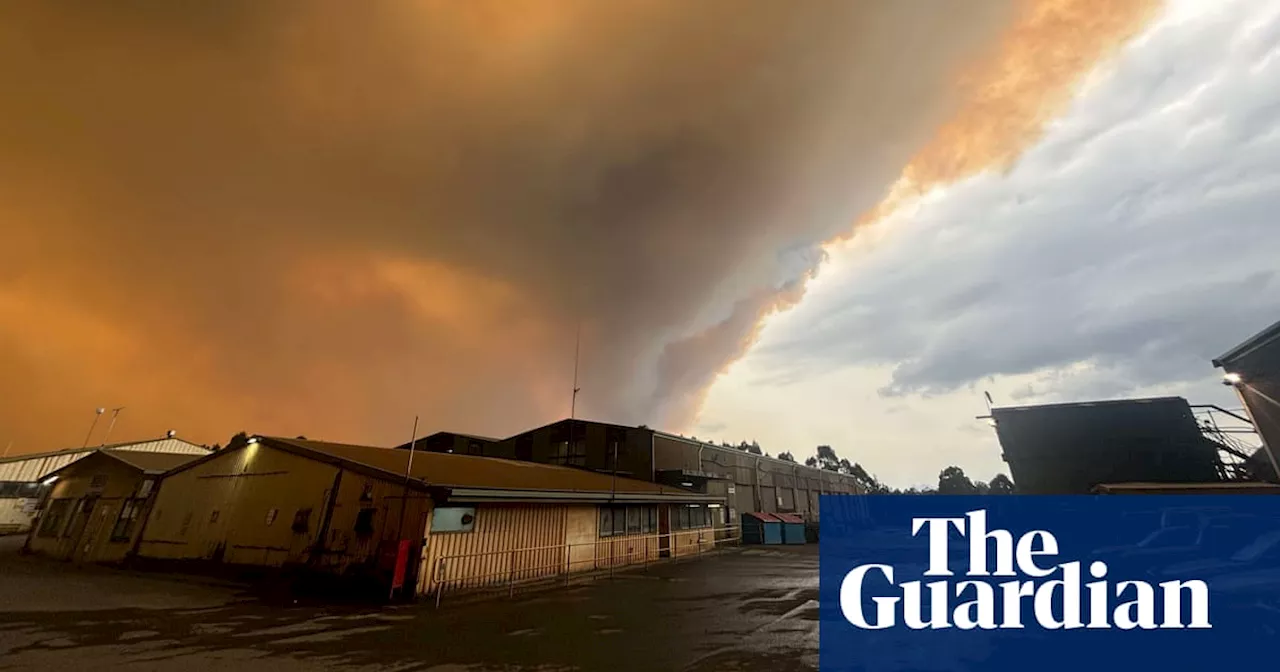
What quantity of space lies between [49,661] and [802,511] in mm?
53466

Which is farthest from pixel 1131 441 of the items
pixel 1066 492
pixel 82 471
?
pixel 82 471

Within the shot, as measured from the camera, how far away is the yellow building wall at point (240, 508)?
17953mm

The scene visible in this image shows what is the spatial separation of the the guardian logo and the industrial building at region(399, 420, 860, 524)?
2282 centimetres

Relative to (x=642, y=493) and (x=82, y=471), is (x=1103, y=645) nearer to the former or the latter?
(x=642, y=493)

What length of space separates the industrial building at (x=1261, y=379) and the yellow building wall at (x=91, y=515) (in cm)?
5168

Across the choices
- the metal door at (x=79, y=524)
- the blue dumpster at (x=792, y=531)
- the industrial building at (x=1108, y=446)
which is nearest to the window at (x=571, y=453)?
the blue dumpster at (x=792, y=531)

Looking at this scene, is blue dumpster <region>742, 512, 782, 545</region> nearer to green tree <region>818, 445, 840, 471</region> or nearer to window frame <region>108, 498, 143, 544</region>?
window frame <region>108, 498, 143, 544</region>

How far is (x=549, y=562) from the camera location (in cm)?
1938

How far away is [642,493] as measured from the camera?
25594 mm

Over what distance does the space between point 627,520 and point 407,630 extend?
15.1 metres

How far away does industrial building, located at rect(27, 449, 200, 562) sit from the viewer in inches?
915

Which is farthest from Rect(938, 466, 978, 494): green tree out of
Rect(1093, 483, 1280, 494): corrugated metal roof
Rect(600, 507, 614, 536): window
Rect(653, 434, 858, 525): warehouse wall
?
Rect(600, 507, 614, 536): window

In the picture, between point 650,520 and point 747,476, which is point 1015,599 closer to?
point 650,520

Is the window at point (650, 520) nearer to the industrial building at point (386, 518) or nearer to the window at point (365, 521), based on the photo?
the industrial building at point (386, 518)
